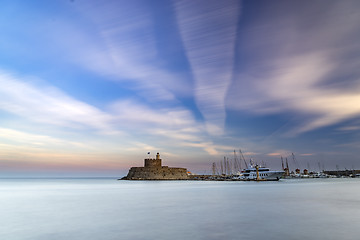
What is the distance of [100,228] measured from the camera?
1686 centimetres

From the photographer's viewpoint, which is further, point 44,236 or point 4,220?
point 4,220

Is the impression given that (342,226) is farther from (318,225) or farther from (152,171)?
(152,171)

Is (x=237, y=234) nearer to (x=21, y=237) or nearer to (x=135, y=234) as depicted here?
(x=135, y=234)

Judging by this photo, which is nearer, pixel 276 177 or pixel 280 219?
pixel 280 219

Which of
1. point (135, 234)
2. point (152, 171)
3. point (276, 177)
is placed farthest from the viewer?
point (152, 171)

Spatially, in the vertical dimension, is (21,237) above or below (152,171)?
below

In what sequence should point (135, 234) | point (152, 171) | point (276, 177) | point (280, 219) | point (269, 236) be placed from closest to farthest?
point (269, 236), point (135, 234), point (280, 219), point (276, 177), point (152, 171)

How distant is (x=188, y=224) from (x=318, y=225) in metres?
9.23

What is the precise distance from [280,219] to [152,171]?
147m

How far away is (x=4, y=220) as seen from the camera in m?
20.5

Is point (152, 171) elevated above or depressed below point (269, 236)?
above

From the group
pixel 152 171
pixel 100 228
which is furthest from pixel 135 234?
pixel 152 171

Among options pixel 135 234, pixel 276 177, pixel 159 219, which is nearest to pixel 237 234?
pixel 135 234

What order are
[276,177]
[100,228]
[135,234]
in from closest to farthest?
[135,234], [100,228], [276,177]
